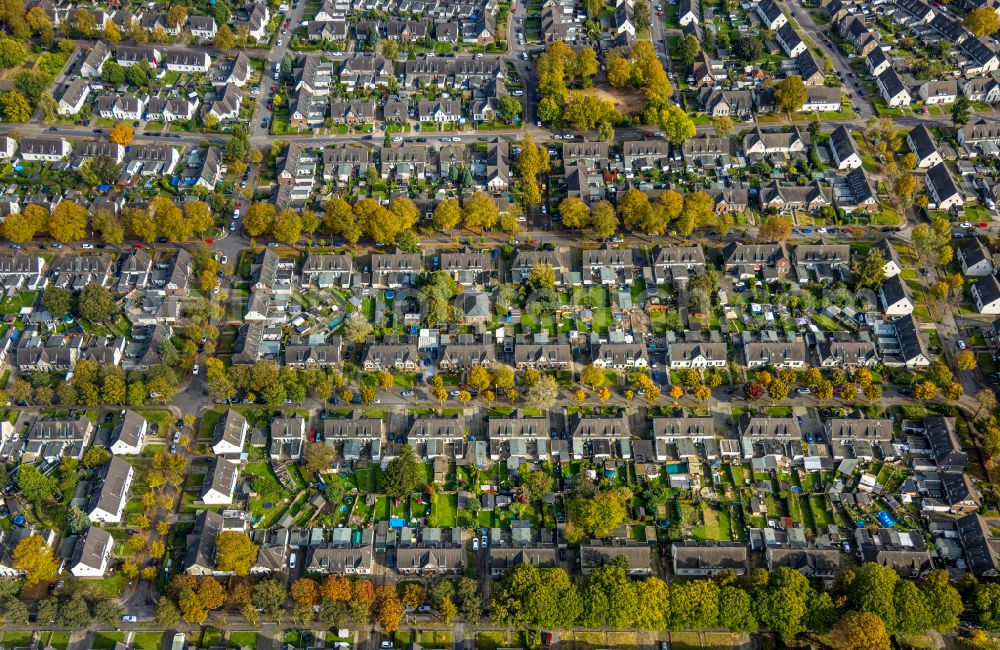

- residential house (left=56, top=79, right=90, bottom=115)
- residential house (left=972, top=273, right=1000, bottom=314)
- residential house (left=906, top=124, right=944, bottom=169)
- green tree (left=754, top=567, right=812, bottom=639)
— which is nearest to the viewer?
green tree (left=754, top=567, right=812, bottom=639)

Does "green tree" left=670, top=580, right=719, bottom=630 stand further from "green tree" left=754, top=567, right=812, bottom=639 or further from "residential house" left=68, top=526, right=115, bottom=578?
"residential house" left=68, top=526, right=115, bottom=578

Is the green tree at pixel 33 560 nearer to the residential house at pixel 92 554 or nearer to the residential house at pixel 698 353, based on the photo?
the residential house at pixel 92 554

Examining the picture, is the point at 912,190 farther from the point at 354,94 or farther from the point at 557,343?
the point at 354,94

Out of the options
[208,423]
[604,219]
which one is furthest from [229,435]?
[604,219]

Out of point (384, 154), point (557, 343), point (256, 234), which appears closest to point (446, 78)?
point (384, 154)

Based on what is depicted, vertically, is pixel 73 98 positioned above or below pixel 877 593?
below

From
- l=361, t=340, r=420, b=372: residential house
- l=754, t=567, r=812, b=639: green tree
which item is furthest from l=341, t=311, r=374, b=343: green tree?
l=754, t=567, r=812, b=639: green tree

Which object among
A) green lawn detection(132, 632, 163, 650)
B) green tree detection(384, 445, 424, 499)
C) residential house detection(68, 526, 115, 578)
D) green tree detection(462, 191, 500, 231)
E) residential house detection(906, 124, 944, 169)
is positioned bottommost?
green lawn detection(132, 632, 163, 650)

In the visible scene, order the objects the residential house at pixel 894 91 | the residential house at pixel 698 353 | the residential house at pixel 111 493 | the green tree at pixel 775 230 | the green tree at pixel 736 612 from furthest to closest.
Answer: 1. the residential house at pixel 894 91
2. the green tree at pixel 775 230
3. the residential house at pixel 698 353
4. the residential house at pixel 111 493
5. the green tree at pixel 736 612

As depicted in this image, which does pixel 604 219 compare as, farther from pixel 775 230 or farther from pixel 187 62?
pixel 187 62

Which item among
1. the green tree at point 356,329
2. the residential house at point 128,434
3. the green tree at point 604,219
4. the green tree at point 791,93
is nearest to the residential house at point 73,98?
the residential house at point 128,434

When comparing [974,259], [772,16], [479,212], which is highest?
[772,16]

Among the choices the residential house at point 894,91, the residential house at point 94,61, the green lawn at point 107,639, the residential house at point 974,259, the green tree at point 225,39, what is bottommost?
the green lawn at point 107,639

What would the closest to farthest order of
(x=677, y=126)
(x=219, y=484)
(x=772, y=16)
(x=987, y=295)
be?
(x=219, y=484), (x=987, y=295), (x=677, y=126), (x=772, y=16)
